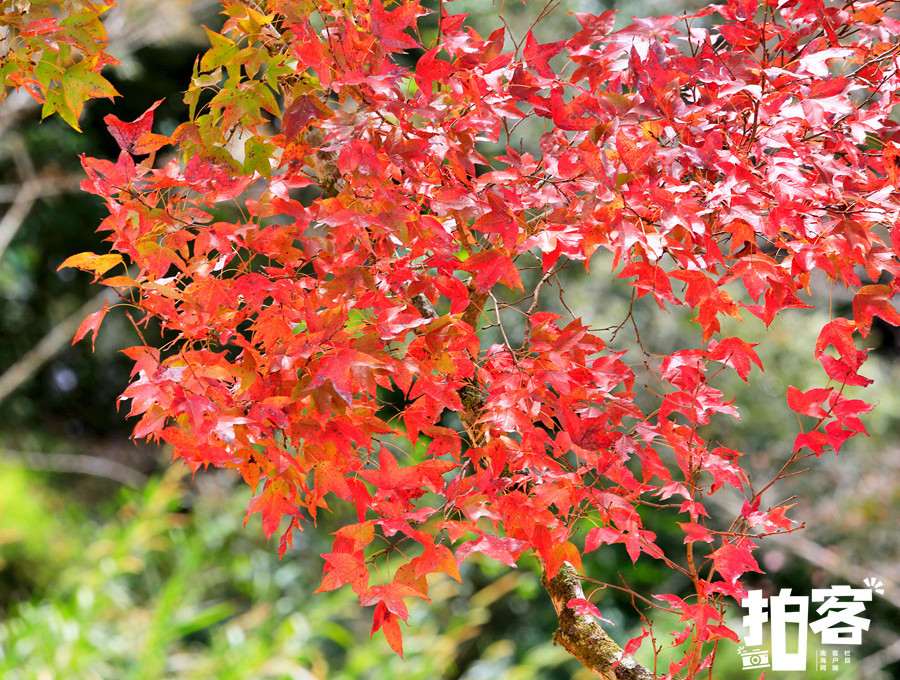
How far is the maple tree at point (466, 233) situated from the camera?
646 mm

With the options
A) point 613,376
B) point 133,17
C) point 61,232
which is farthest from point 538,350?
point 61,232

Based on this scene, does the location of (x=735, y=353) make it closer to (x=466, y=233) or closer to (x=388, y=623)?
(x=466, y=233)

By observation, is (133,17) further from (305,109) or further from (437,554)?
(437,554)

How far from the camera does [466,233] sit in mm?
770

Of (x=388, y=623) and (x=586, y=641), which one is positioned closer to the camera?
(x=388, y=623)

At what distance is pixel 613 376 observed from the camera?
76 centimetres

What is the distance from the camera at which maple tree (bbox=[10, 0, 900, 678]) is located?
65cm

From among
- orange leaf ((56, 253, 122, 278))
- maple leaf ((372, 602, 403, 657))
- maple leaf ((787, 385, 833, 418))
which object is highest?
orange leaf ((56, 253, 122, 278))

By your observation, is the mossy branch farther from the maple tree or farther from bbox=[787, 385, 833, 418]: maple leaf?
bbox=[787, 385, 833, 418]: maple leaf

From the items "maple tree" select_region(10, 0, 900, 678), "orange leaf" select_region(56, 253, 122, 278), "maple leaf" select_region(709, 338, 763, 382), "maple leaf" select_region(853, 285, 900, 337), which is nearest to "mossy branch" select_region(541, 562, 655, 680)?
"maple tree" select_region(10, 0, 900, 678)

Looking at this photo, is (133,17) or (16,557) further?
(133,17)

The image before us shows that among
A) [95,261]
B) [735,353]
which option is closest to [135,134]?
[95,261]

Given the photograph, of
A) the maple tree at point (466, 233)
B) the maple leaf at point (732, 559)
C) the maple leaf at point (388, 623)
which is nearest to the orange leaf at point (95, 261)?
the maple tree at point (466, 233)

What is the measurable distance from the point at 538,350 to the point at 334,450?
0.22m
